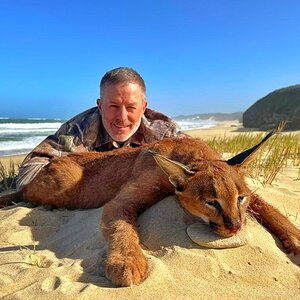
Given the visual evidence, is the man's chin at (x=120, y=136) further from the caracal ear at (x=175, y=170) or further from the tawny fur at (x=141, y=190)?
the caracal ear at (x=175, y=170)

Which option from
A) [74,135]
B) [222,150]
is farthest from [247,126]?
[74,135]

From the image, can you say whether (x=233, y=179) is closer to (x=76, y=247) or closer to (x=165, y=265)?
(x=165, y=265)

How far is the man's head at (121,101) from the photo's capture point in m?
5.54

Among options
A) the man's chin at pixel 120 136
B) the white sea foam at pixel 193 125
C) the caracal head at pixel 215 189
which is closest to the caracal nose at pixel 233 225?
the caracal head at pixel 215 189

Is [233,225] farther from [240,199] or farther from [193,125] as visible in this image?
[193,125]

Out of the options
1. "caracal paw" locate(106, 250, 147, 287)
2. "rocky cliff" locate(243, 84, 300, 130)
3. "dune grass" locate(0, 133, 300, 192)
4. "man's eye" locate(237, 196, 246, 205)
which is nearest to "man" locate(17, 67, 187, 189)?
"dune grass" locate(0, 133, 300, 192)

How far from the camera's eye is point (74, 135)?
6258mm

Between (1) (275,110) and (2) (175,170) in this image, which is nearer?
(2) (175,170)

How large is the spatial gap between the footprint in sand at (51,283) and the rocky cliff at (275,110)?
22.6 meters

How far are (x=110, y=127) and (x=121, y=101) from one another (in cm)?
47

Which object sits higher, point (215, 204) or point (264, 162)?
point (215, 204)

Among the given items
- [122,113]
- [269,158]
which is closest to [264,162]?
[269,158]

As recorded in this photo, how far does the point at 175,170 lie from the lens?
3158mm

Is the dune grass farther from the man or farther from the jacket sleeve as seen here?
the man
